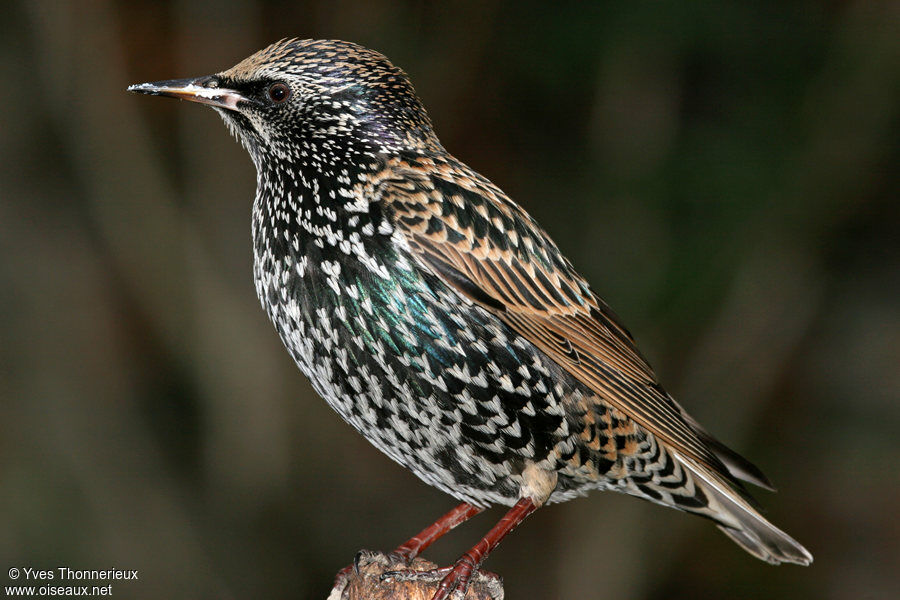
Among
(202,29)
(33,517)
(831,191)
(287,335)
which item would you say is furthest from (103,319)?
(831,191)

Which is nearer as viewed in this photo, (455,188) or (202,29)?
(455,188)

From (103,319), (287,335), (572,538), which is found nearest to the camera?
(287,335)

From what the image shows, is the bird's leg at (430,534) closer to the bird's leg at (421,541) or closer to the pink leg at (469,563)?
the bird's leg at (421,541)

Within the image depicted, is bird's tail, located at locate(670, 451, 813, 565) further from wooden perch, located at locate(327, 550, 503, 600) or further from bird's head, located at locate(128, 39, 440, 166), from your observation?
bird's head, located at locate(128, 39, 440, 166)

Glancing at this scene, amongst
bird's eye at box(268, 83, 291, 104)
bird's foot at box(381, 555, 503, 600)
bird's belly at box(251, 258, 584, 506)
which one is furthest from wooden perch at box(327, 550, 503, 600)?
bird's eye at box(268, 83, 291, 104)

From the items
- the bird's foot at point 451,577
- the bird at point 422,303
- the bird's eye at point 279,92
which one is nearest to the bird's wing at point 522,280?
the bird at point 422,303

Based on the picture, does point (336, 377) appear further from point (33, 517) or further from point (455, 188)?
point (33, 517)
